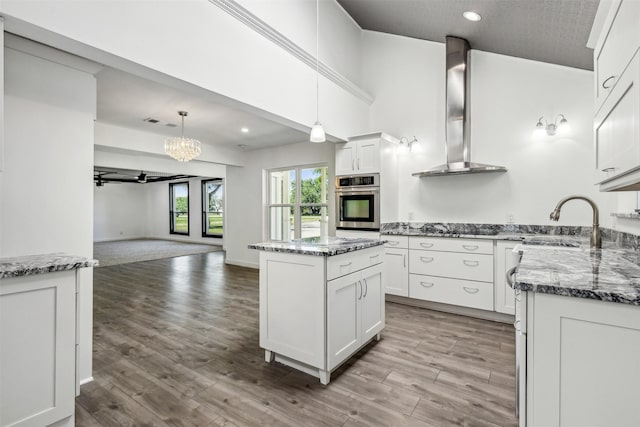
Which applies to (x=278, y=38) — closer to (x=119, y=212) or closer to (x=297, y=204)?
(x=297, y=204)

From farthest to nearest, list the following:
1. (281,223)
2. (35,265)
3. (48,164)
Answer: (281,223)
(48,164)
(35,265)

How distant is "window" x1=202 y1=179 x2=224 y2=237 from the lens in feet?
34.9

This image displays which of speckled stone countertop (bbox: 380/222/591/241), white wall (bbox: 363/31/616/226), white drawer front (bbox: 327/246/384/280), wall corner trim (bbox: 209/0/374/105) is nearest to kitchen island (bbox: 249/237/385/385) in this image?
white drawer front (bbox: 327/246/384/280)

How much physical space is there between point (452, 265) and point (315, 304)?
2156 mm

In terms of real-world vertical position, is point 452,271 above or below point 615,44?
below

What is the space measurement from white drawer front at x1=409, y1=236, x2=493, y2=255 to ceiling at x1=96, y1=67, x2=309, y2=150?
9.09 feet

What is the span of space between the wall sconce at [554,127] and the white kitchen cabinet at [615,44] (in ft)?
5.92

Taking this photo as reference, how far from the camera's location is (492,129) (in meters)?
3.86

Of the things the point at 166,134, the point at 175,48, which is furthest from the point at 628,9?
the point at 166,134

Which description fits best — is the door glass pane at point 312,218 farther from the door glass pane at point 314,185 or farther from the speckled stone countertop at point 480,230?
the speckled stone countertop at point 480,230

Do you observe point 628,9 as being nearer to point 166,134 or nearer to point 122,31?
point 122,31

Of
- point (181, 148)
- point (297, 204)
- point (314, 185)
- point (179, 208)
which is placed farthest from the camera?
point (179, 208)

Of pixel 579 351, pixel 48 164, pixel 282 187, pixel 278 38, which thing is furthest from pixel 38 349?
pixel 282 187

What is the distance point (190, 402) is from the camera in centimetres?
198
